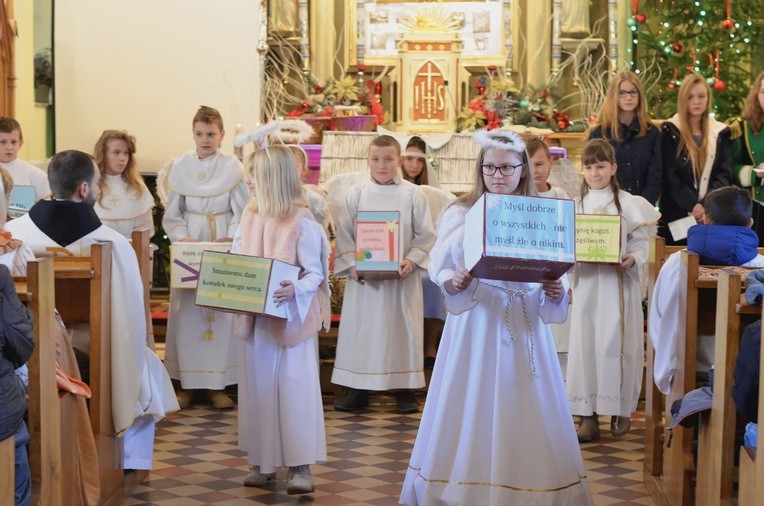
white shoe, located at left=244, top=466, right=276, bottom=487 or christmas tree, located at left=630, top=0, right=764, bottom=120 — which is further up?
christmas tree, located at left=630, top=0, right=764, bottom=120

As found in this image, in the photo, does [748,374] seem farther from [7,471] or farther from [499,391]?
[7,471]

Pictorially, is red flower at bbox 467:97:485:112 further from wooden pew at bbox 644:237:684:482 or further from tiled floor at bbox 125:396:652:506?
wooden pew at bbox 644:237:684:482

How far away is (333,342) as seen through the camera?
27.6 ft

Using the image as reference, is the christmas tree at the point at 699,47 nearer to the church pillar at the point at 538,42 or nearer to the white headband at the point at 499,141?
the church pillar at the point at 538,42

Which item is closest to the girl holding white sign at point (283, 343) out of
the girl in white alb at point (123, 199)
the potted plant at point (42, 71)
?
the girl in white alb at point (123, 199)

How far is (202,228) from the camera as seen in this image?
7.97 meters

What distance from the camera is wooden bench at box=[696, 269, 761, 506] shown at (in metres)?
4.34

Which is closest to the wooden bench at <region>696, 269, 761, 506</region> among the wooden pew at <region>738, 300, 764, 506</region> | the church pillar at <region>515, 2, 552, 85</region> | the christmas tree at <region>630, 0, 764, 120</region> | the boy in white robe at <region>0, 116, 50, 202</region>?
the wooden pew at <region>738, 300, 764, 506</region>

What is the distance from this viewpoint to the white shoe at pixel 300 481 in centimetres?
568

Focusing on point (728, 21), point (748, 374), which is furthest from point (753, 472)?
point (728, 21)

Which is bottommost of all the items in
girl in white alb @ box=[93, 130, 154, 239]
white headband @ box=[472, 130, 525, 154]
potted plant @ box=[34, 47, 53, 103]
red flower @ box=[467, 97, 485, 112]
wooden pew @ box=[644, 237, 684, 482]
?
wooden pew @ box=[644, 237, 684, 482]

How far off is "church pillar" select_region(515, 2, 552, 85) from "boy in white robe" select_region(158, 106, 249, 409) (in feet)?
20.2

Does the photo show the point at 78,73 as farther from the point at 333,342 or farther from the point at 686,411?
the point at 686,411

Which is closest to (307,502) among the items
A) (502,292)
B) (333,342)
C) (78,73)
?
(502,292)
